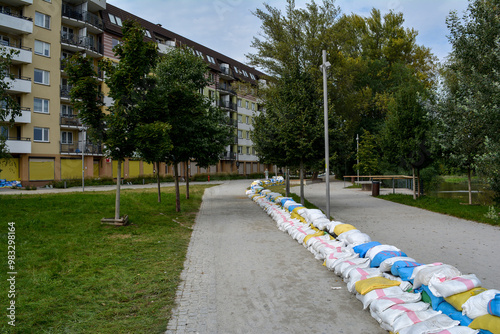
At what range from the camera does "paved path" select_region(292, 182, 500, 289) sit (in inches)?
267

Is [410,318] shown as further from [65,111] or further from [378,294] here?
[65,111]

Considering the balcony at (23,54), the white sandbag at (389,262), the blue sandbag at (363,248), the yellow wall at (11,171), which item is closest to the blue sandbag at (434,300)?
the white sandbag at (389,262)

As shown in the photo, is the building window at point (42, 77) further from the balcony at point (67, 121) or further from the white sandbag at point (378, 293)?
the white sandbag at point (378, 293)

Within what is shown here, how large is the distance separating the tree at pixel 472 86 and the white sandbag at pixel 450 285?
1014cm

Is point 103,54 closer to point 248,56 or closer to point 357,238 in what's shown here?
point 248,56

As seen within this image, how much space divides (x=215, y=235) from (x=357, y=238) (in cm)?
425

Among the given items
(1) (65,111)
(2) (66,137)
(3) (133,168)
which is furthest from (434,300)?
(3) (133,168)

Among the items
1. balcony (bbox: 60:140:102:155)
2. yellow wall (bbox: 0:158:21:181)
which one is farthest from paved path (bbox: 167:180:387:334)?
balcony (bbox: 60:140:102:155)

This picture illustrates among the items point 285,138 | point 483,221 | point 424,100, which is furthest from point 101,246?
point 424,100

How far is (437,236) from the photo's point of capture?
9.62 metres

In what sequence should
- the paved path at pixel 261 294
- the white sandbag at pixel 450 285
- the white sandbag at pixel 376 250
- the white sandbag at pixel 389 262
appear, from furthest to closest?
1. the white sandbag at pixel 376 250
2. the white sandbag at pixel 389 262
3. the paved path at pixel 261 294
4. the white sandbag at pixel 450 285

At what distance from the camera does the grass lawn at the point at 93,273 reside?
4215 mm

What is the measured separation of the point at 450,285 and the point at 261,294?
2.38 meters

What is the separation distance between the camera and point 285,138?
48.6ft
